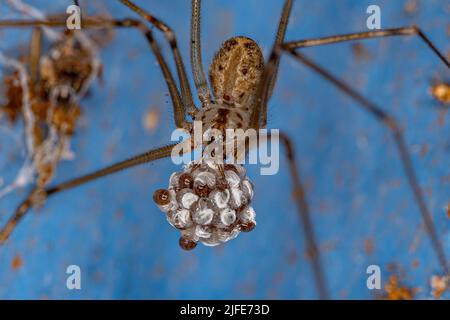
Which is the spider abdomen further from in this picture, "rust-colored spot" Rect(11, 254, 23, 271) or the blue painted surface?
"rust-colored spot" Rect(11, 254, 23, 271)

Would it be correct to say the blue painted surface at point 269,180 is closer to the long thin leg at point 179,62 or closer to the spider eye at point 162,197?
the long thin leg at point 179,62

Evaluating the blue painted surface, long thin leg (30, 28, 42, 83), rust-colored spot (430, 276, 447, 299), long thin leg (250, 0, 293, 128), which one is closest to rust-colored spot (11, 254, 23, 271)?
the blue painted surface

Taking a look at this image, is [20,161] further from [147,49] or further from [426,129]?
[426,129]

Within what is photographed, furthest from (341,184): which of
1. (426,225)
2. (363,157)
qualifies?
(426,225)

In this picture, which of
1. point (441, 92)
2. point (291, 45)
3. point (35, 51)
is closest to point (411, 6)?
point (441, 92)

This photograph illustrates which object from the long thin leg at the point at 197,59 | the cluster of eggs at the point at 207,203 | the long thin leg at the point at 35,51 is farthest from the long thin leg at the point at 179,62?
the long thin leg at the point at 35,51

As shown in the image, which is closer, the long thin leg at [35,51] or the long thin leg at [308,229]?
the long thin leg at [308,229]
